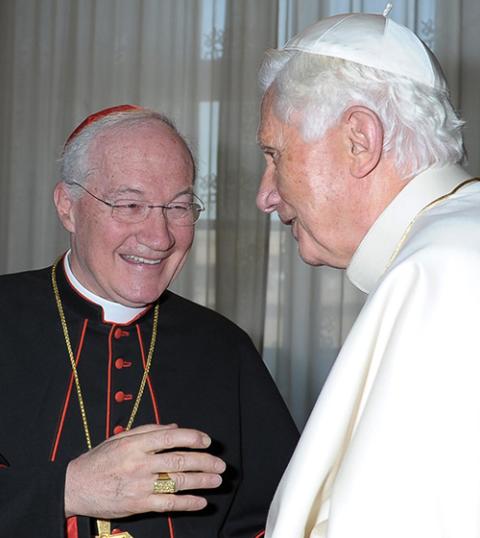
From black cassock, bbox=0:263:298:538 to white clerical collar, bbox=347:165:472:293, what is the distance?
1.05 m

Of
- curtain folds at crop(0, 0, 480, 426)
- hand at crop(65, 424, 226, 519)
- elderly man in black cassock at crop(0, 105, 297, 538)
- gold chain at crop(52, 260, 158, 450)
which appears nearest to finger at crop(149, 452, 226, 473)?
hand at crop(65, 424, 226, 519)

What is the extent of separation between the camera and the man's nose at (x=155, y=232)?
2629 millimetres

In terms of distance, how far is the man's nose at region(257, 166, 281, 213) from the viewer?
1989 millimetres

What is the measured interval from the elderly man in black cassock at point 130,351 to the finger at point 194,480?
0.26 metres

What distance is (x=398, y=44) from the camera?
192cm

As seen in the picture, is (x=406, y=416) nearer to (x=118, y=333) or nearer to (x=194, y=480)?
(x=194, y=480)

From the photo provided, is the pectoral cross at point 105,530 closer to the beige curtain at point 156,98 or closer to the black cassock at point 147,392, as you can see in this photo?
the black cassock at point 147,392

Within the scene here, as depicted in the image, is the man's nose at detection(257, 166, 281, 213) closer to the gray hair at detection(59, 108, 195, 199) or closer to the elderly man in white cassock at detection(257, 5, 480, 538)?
the elderly man in white cassock at detection(257, 5, 480, 538)

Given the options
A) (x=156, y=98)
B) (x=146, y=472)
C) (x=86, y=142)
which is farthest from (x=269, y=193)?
(x=156, y=98)

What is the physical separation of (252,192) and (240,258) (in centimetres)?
45

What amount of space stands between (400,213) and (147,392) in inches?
49.4

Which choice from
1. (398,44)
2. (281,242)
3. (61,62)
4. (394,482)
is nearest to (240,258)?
(281,242)

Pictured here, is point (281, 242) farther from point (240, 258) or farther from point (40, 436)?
point (40, 436)

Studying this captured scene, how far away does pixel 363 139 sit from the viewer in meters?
1.74
